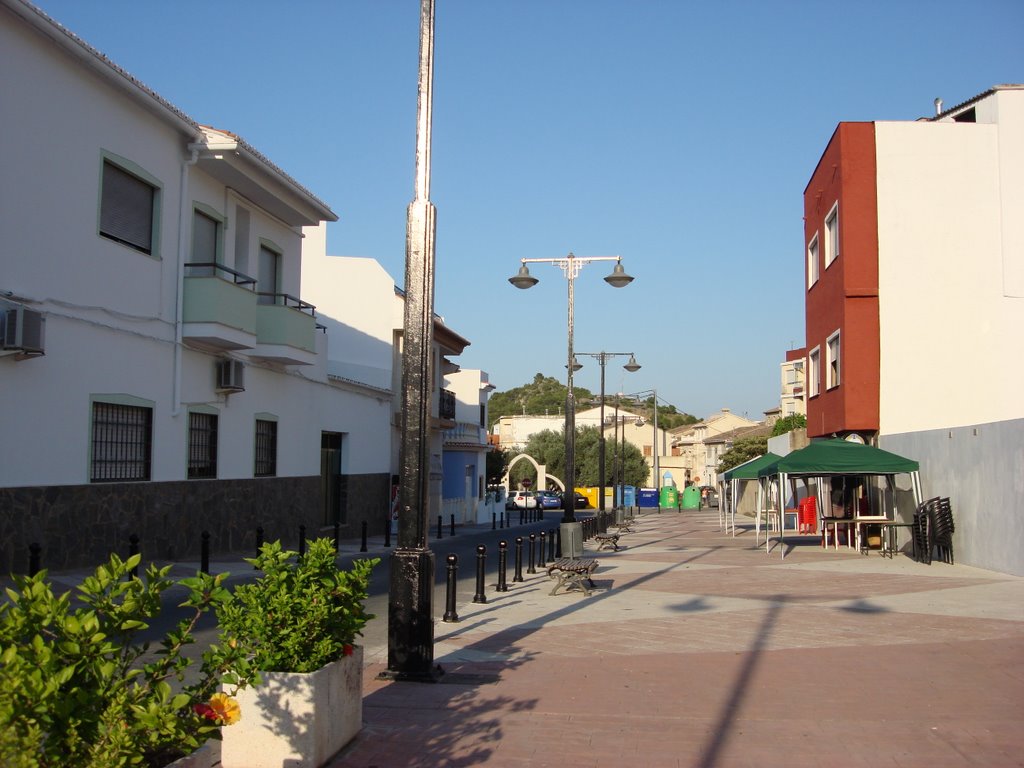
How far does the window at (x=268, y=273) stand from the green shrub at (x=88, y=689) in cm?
1815

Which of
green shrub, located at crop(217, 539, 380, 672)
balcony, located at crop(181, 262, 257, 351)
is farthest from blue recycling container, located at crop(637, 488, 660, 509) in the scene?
green shrub, located at crop(217, 539, 380, 672)

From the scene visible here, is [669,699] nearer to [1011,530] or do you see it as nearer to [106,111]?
[1011,530]

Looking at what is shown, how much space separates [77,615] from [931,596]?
517 inches

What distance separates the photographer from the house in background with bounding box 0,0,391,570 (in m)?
13.6

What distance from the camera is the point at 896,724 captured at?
6.93 m

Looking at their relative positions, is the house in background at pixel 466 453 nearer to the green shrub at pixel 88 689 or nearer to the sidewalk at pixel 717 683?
the sidewalk at pixel 717 683

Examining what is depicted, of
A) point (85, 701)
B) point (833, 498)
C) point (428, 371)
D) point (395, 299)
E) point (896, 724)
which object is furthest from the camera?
point (395, 299)

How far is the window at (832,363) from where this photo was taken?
83.0ft

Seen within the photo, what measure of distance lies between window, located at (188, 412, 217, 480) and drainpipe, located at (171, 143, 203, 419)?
2.83ft

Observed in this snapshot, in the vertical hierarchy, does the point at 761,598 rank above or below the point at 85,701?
below

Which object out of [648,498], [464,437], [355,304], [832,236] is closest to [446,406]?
[464,437]

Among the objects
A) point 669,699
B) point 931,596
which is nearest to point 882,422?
point 931,596

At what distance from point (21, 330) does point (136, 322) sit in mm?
3451

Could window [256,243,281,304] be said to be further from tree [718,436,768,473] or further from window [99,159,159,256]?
tree [718,436,768,473]
